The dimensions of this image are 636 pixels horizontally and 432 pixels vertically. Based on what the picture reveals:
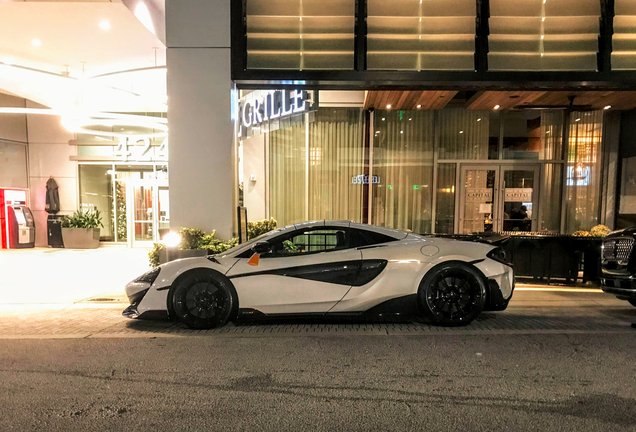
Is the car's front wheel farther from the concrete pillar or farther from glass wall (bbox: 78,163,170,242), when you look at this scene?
glass wall (bbox: 78,163,170,242)

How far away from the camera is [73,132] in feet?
49.8

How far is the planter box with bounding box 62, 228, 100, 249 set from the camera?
14.4 metres

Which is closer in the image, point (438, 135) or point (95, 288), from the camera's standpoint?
point (95, 288)

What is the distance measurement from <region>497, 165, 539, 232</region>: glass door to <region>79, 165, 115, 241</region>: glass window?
14.4m

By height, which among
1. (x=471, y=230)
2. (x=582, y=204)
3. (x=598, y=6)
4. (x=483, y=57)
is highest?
(x=598, y=6)

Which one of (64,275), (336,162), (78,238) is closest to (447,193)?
(336,162)

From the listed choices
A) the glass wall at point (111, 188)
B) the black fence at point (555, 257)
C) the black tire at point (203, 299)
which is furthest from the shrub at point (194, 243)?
the glass wall at point (111, 188)

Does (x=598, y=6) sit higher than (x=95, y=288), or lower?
higher

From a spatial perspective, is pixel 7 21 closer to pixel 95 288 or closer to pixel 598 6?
pixel 95 288

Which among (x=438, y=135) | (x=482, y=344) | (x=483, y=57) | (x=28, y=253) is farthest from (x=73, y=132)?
(x=482, y=344)

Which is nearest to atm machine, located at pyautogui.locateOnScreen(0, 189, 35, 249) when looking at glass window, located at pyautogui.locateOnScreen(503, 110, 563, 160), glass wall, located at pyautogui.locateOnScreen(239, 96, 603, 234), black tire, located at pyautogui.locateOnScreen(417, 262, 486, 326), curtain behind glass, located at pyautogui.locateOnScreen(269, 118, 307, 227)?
glass wall, located at pyautogui.locateOnScreen(239, 96, 603, 234)

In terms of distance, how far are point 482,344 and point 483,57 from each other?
5.20m

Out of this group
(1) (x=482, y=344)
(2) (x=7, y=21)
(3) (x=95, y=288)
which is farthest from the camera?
(2) (x=7, y=21)

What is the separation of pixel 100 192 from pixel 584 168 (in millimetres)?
17056
